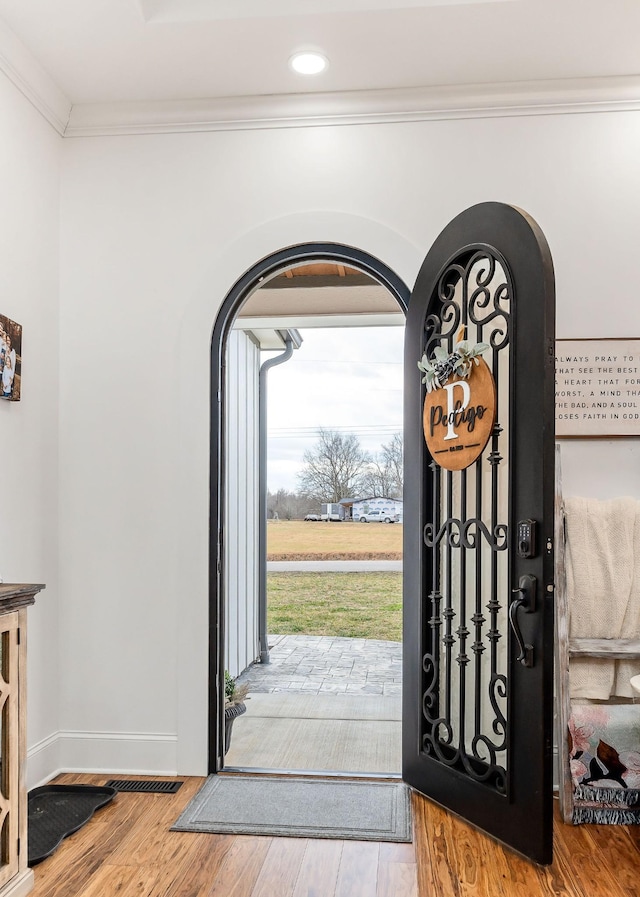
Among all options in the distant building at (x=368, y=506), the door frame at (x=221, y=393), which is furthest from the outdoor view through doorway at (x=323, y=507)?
the door frame at (x=221, y=393)

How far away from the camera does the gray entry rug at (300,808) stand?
247cm

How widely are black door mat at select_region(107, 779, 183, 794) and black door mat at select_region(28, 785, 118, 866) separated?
68 mm

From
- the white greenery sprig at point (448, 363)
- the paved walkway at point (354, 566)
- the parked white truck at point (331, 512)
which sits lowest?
the paved walkway at point (354, 566)

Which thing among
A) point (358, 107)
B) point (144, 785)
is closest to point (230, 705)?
point (144, 785)

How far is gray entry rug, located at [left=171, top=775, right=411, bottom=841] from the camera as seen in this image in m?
2.47

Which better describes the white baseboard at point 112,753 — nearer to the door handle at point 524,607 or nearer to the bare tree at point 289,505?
the bare tree at point 289,505

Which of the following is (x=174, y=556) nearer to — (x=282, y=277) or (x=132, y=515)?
(x=132, y=515)

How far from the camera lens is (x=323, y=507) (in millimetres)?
3953

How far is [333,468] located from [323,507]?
9.2 inches

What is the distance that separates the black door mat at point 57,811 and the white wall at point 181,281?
232mm

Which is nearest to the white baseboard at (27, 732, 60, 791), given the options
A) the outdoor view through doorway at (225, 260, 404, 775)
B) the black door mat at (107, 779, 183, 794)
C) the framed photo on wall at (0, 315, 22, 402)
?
the black door mat at (107, 779, 183, 794)

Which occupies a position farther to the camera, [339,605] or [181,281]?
[339,605]

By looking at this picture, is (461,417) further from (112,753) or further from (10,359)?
(112,753)

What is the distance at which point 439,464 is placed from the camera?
2719mm
